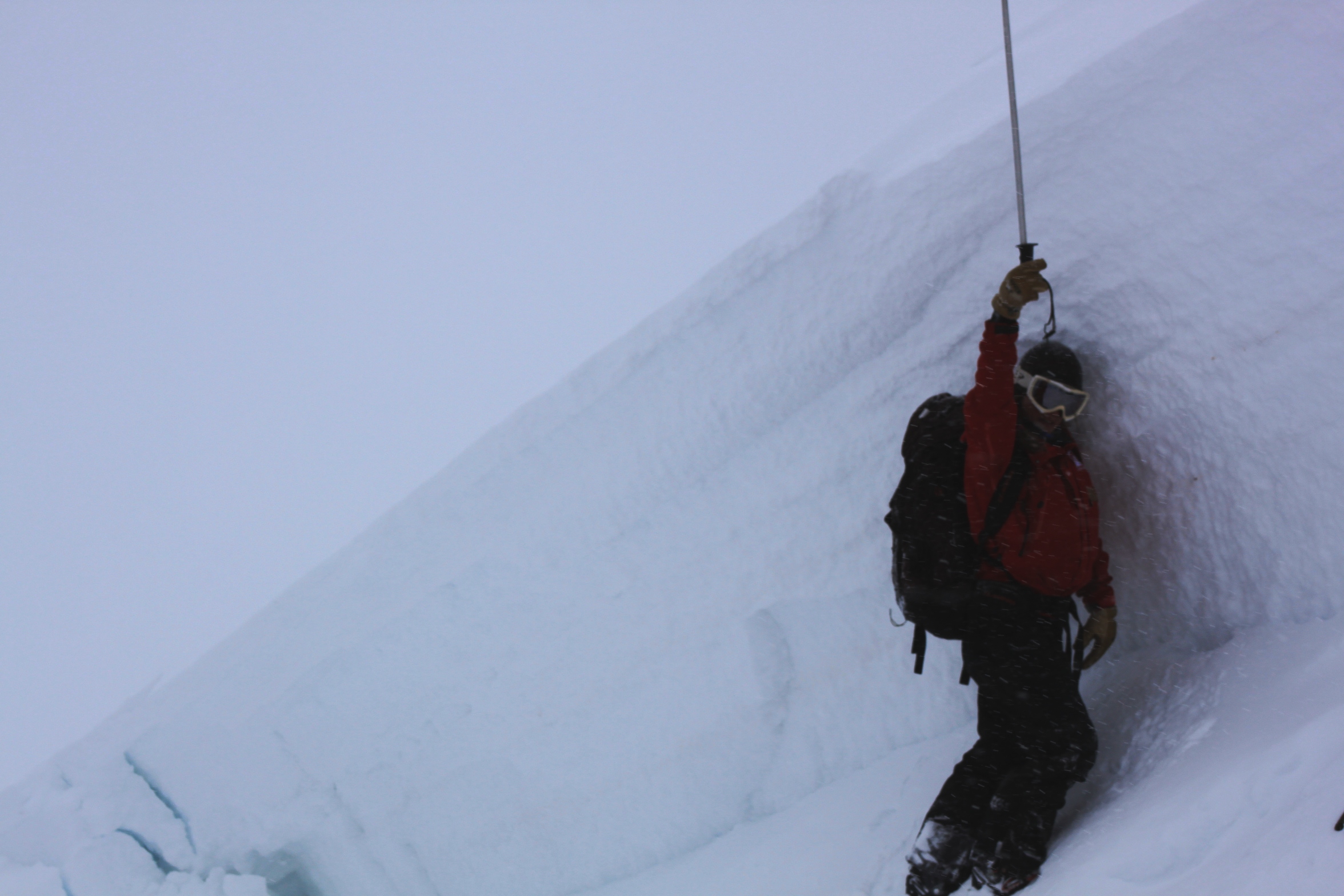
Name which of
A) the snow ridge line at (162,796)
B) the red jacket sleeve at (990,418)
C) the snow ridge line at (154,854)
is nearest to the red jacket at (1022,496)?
the red jacket sleeve at (990,418)

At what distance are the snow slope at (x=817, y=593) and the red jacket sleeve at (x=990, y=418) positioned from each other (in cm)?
45

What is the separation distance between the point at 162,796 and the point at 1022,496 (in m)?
3.75

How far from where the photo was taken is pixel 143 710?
3.39 m

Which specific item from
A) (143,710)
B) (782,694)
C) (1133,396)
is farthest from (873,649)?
(143,710)

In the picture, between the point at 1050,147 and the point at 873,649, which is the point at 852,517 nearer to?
the point at 873,649

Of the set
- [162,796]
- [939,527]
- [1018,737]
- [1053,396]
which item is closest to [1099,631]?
[1018,737]

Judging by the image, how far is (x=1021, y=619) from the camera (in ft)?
6.26

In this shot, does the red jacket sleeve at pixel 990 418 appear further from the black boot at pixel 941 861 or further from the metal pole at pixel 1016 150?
the black boot at pixel 941 861

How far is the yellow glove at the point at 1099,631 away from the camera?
1.95 metres

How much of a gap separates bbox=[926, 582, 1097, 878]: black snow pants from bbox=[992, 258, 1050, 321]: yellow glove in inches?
25.9

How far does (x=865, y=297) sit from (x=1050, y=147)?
604 millimetres

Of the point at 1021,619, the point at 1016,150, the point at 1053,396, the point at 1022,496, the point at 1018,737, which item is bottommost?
the point at 1018,737

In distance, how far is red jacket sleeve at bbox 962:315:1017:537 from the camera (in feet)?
5.89

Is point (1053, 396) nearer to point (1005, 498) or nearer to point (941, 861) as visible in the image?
point (1005, 498)
